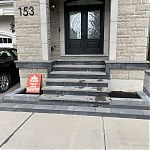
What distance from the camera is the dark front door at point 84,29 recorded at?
261 inches

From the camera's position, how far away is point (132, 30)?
4.64 m

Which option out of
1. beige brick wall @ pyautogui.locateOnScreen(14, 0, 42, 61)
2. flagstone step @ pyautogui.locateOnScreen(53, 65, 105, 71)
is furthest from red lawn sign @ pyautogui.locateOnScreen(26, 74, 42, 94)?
flagstone step @ pyautogui.locateOnScreen(53, 65, 105, 71)

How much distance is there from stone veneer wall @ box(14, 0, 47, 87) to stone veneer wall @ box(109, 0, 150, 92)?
224 cm

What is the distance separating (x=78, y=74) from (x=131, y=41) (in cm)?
173

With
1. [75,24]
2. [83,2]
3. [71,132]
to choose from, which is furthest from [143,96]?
[83,2]

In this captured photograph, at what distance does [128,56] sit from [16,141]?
353 cm

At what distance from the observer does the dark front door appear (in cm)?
662

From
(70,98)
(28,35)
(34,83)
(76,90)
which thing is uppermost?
(28,35)

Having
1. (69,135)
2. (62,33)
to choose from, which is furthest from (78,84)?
(62,33)

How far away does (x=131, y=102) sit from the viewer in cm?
410

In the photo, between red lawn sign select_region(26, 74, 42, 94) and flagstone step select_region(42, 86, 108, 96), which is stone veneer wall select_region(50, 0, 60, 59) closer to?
red lawn sign select_region(26, 74, 42, 94)

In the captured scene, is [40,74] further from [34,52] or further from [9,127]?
[9,127]

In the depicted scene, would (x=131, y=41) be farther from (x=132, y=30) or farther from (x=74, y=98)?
(x=74, y=98)

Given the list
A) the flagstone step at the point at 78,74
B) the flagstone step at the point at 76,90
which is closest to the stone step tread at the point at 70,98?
the flagstone step at the point at 76,90
